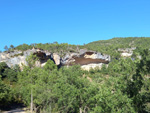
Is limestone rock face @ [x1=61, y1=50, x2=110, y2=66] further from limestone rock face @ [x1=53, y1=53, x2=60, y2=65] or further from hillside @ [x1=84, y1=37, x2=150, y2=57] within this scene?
hillside @ [x1=84, y1=37, x2=150, y2=57]

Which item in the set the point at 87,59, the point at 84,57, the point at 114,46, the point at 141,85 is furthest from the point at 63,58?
the point at 141,85

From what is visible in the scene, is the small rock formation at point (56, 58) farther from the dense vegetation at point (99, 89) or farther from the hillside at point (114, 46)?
the dense vegetation at point (99, 89)

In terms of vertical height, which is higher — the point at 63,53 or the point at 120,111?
the point at 63,53

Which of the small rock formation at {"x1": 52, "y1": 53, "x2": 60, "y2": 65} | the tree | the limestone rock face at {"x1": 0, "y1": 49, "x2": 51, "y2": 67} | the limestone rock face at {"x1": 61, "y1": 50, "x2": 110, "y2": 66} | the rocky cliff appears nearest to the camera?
the tree

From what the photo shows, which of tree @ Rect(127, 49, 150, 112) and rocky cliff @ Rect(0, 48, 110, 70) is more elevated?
rocky cliff @ Rect(0, 48, 110, 70)

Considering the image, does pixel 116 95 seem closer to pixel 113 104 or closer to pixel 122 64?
pixel 113 104

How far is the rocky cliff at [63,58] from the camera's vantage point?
2342 inches

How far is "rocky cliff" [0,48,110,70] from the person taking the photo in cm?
5948

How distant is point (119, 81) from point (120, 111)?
2.36 meters

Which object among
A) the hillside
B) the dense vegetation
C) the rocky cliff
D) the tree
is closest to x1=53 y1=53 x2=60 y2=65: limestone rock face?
the rocky cliff

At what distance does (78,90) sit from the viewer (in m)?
17.0

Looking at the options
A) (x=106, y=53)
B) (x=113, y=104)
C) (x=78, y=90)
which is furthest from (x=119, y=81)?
(x=106, y=53)

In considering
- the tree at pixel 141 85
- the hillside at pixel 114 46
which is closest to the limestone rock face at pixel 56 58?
the hillside at pixel 114 46

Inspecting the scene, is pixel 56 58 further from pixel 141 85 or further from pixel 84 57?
pixel 141 85
